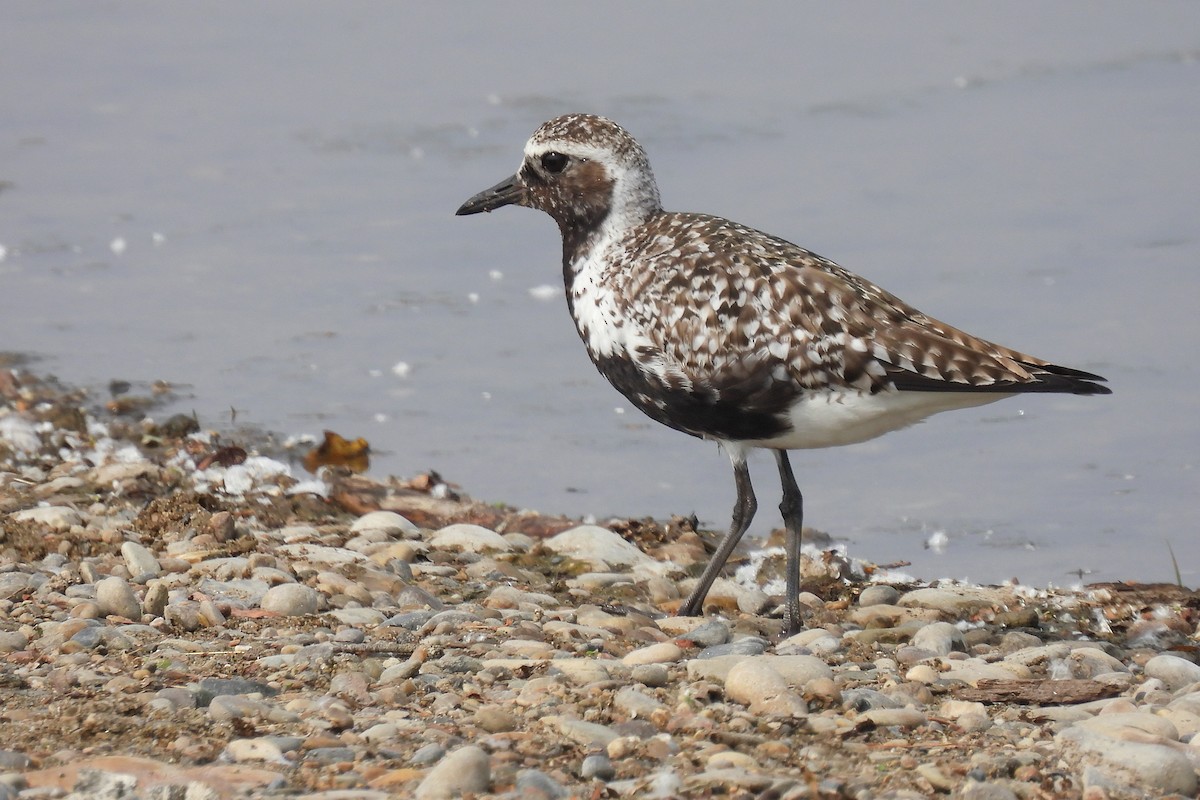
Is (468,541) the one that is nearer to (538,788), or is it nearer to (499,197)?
(499,197)

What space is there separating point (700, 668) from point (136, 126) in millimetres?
13982

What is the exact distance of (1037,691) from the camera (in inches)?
223

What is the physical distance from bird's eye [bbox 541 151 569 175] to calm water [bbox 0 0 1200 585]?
2.71 metres

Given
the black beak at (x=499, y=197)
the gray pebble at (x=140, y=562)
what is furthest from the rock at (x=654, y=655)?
the black beak at (x=499, y=197)

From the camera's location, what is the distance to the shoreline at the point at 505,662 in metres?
4.70

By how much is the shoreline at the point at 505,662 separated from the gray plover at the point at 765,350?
2.75 feet

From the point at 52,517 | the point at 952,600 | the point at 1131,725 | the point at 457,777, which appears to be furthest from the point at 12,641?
the point at 952,600

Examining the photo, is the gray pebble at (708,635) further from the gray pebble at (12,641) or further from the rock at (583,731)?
the gray pebble at (12,641)

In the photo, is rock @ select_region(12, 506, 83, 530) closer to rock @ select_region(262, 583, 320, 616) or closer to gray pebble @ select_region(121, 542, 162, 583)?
gray pebble @ select_region(121, 542, 162, 583)

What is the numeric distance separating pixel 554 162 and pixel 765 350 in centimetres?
160

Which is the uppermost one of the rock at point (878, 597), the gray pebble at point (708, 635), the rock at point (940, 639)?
the gray pebble at point (708, 635)

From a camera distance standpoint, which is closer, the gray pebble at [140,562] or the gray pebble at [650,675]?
the gray pebble at [650,675]

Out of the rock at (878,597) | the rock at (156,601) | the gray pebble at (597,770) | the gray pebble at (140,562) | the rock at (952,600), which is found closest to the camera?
the gray pebble at (597,770)

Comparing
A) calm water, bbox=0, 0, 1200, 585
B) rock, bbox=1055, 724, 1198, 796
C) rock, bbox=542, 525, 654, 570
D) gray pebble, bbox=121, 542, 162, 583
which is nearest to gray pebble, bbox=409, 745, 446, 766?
rock, bbox=1055, 724, 1198, 796
